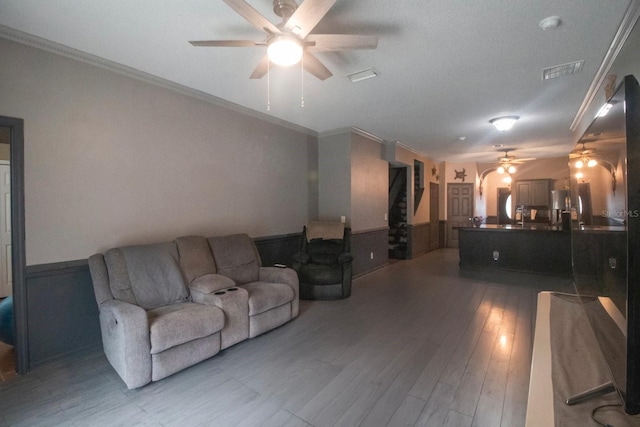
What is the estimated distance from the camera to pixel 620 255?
0.90 meters

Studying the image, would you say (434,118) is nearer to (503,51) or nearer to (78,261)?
(503,51)

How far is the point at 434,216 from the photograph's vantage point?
8.75m

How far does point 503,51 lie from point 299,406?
336cm

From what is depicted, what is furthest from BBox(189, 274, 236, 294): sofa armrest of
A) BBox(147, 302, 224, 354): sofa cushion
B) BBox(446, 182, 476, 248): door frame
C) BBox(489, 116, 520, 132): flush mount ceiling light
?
BBox(446, 182, 476, 248): door frame

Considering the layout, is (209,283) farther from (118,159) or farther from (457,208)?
(457,208)

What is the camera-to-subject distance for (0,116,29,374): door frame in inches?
89.4

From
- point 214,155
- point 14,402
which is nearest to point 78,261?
point 14,402

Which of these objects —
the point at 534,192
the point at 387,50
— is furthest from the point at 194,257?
the point at 534,192

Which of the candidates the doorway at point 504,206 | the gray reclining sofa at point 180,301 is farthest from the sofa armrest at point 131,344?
the doorway at point 504,206

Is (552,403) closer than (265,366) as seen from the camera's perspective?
Yes

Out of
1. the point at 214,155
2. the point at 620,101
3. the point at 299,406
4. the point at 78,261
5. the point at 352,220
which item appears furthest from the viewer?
the point at 352,220

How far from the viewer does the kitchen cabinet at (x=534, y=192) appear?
27.3 ft

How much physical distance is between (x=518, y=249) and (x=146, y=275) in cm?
650

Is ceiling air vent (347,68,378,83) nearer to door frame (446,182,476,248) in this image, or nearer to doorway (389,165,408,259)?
doorway (389,165,408,259)
